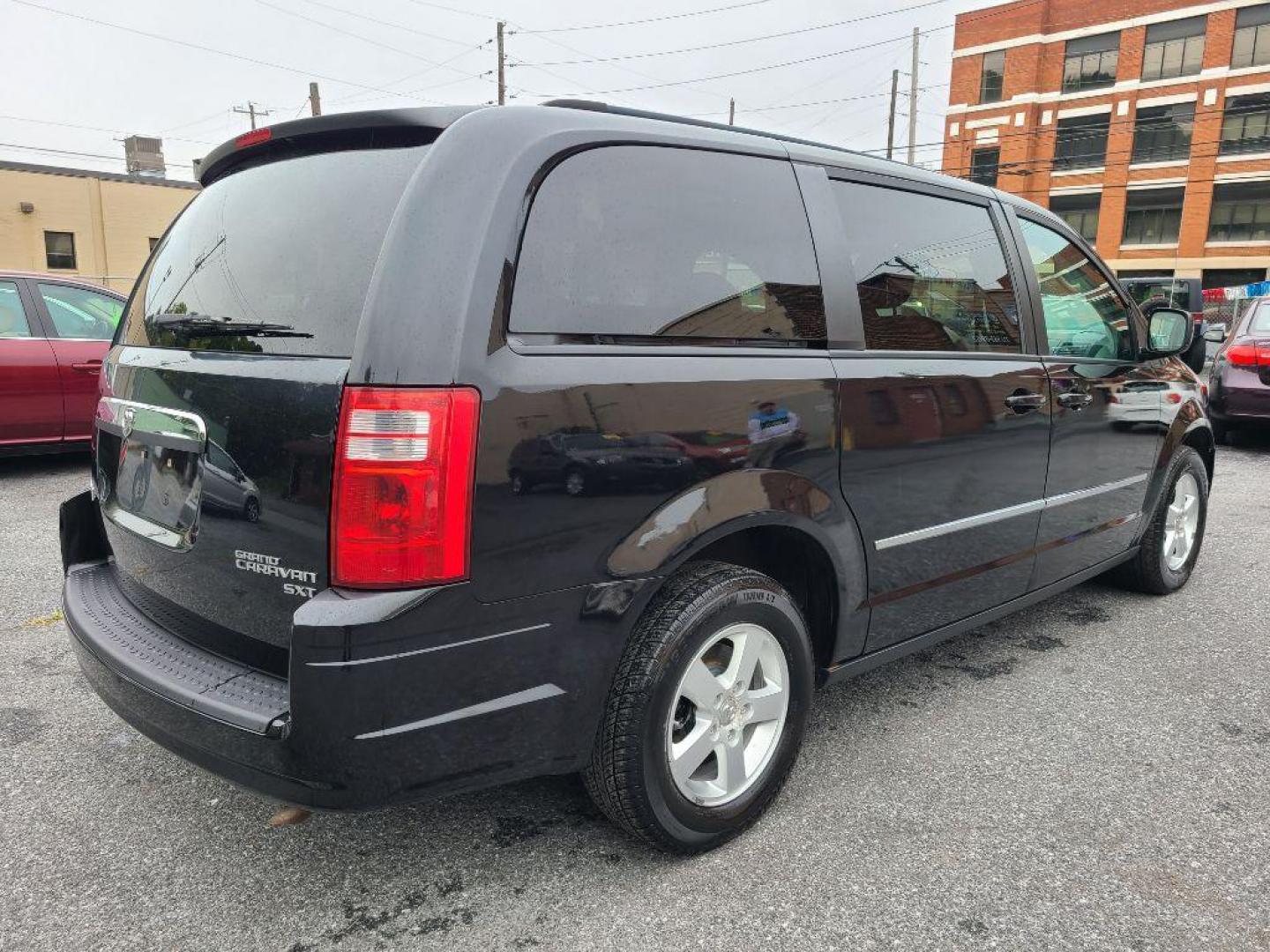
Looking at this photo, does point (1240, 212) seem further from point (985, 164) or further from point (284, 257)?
point (284, 257)

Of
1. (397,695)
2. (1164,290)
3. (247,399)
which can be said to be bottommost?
(397,695)

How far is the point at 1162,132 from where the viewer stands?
38938 millimetres

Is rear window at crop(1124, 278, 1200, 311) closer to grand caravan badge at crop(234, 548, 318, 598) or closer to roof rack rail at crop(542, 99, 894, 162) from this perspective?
roof rack rail at crop(542, 99, 894, 162)

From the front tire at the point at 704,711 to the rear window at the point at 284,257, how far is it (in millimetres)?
974

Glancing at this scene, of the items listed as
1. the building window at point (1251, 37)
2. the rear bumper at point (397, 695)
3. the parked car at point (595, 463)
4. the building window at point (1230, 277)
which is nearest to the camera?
the rear bumper at point (397, 695)

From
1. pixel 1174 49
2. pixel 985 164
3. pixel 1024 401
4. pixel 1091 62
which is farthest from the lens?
pixel 985 164

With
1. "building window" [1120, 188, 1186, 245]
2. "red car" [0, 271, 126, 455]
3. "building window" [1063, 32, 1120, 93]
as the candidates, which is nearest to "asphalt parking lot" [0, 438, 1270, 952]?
"red car" [0, 271, 126, 455]

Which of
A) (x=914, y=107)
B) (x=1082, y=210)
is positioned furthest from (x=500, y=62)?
(x=1082, y=210)

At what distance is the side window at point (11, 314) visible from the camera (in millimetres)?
6457

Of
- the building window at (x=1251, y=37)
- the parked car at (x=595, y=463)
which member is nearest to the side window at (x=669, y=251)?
the parked car at (x=595, y=463)

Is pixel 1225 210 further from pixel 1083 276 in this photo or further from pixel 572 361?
pixel 572 361

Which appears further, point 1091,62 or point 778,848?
point 1091,62

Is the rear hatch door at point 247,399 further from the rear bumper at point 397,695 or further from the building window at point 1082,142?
the building window at point 1082,142

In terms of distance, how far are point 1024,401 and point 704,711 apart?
169cm
